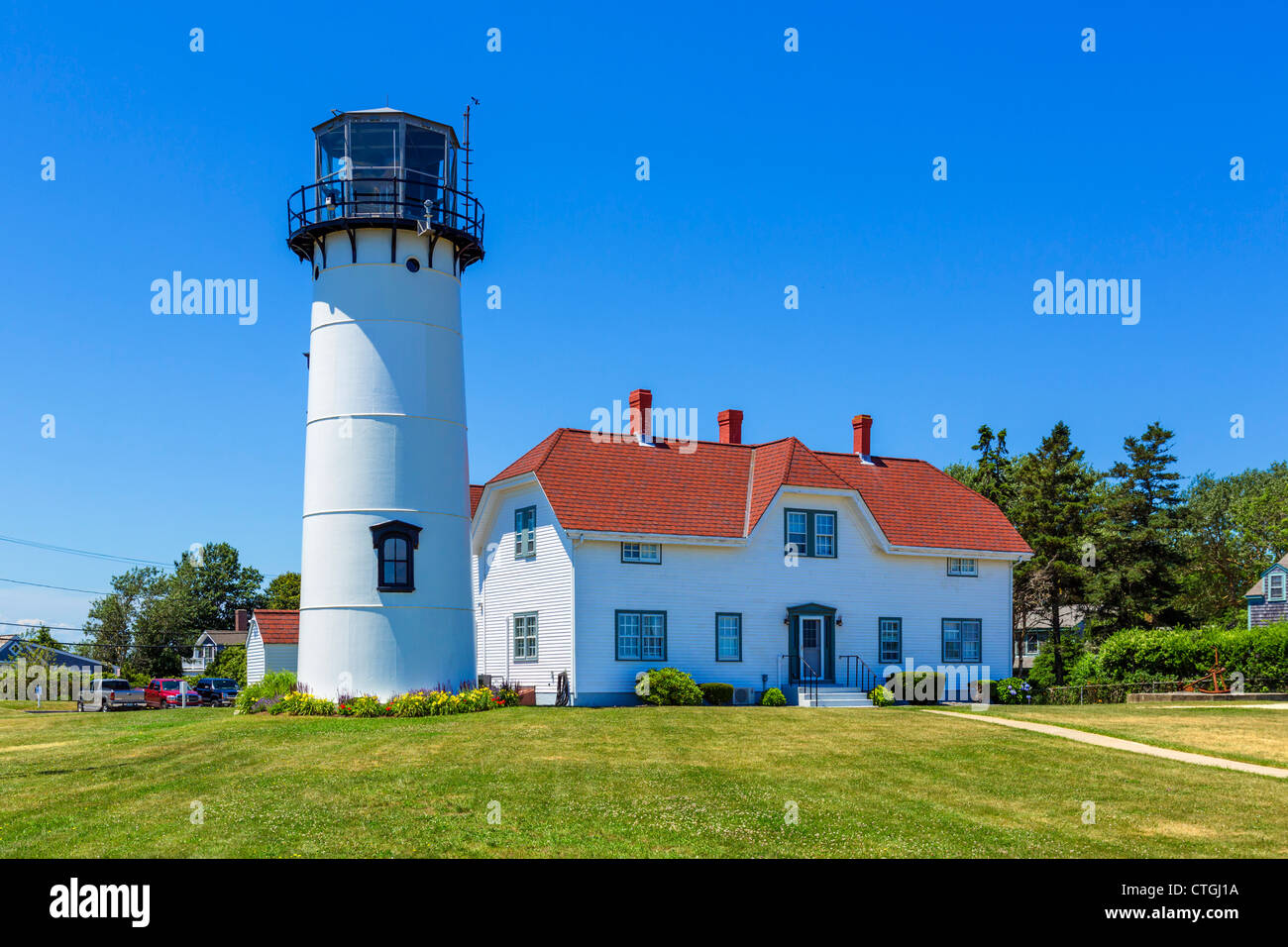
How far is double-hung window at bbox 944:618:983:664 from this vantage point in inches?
1433

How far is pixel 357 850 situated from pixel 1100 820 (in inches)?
340

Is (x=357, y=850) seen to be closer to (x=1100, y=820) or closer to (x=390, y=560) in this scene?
(x=1100, y=820)

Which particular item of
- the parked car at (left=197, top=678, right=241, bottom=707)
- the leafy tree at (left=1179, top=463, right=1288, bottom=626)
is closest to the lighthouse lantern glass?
the parked car at (left=197, top=678, right=241, bottom=707)

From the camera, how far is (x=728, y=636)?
108 feet

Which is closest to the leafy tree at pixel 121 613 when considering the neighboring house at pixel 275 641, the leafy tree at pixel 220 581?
the leafy tree at pixel 220 581

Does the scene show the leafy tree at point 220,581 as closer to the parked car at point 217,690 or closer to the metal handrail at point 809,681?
the parked car at point 217,690

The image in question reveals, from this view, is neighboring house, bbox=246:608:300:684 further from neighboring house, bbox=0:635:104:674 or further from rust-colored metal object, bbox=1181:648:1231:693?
rust-colored metal object, bbox=1181:648:1231:693

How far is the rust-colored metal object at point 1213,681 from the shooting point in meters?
34.7

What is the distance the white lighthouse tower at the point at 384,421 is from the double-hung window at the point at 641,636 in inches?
168

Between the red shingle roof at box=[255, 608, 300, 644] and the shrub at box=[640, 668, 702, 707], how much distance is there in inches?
952

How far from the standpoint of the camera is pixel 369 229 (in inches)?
1130

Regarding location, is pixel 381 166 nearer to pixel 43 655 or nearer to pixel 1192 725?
pixel 1192 725

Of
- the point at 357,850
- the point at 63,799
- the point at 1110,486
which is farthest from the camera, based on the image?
the point at 1110,486
